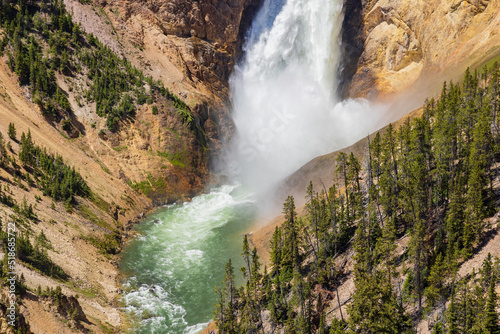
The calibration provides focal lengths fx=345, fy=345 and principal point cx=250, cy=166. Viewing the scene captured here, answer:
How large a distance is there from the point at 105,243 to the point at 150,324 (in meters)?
16.8

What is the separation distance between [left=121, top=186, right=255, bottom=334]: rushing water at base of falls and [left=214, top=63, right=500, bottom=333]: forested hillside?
6385 mm

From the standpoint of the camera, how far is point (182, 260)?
174 feet

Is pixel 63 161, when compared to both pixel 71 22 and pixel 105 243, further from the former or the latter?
pixel 71 22

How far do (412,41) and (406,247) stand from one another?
58.5m

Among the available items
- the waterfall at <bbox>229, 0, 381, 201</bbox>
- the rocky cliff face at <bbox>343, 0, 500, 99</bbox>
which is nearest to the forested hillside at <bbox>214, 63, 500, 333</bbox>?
the rocky cliff face at <bbox>343, 0, 500, 99</bbox>

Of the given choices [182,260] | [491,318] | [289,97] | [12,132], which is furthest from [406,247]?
[289,97]

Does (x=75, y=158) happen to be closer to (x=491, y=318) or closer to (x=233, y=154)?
(x=233, y=154)

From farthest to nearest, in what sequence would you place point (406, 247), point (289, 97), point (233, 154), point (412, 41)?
point (289, 97), point (233, 154), point (412, 41), point (406, 247)

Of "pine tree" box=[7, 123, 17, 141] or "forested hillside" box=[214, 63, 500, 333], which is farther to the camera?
Answer: "pine tree" box=[7, 123, 17, 141]

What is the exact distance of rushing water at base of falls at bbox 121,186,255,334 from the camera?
1593 inches

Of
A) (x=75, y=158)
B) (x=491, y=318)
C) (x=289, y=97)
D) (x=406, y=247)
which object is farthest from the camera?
(x=289, y=97)

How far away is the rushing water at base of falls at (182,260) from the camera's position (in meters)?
40.5

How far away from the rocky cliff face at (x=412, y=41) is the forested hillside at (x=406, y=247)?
16994mm

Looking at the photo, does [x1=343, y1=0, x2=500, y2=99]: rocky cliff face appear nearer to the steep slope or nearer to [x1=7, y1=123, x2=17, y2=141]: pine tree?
the steep slope
